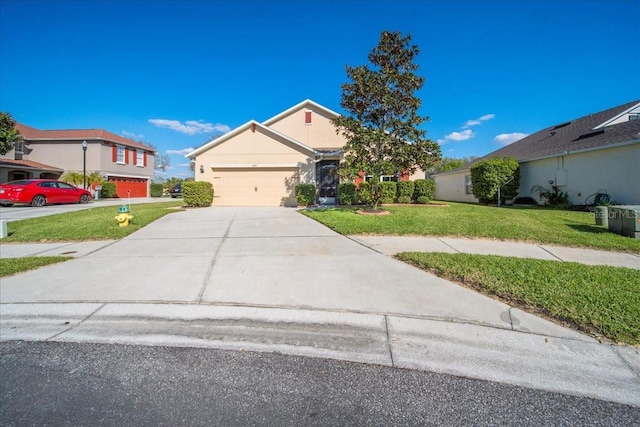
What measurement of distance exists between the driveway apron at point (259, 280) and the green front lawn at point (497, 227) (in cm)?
200

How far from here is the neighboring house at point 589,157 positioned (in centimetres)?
1159

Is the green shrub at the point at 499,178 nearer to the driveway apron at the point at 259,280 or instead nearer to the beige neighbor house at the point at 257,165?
the beige neighbor house at the point at 257,165

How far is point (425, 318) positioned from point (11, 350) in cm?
428

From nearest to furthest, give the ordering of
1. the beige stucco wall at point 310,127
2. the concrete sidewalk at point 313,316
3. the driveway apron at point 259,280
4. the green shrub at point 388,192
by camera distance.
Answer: the concrete sidewalk at point 313,316 → the driveway apron at point 259,280 → the green shrub at point 388,192 → the beige stucco wall at point 310,127

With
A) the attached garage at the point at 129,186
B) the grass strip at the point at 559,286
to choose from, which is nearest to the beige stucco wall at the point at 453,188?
the grass strip at the point at 559,286

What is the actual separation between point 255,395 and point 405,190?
1448 centimetres

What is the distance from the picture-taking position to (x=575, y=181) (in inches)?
538

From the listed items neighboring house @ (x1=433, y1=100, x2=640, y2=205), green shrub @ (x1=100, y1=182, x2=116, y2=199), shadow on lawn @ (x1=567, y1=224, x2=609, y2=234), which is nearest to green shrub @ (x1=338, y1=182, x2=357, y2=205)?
shadow on lawn @ (x1=567, y1=224, x2=609, y2=234)

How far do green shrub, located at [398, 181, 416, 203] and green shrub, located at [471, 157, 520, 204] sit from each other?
3.86 metres

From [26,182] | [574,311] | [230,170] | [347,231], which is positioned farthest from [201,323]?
[26,182]

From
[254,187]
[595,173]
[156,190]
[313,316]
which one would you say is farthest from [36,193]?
[595,173]

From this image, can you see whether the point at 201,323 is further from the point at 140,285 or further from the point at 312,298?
the point at 140,285

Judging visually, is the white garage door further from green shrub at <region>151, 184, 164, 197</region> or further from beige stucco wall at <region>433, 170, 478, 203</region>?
green shrub at <region>151, 184, 164, 197</region>

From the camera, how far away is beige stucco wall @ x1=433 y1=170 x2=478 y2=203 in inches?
835
